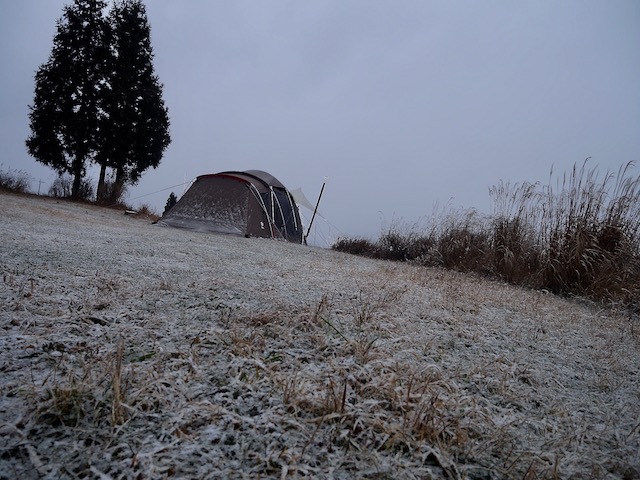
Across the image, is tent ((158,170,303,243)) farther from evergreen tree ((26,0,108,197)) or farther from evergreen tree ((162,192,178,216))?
evergreen tree ((26,0,108,197))

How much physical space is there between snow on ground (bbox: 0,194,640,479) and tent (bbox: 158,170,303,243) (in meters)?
5.59

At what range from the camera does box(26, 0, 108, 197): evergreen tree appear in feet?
36.6

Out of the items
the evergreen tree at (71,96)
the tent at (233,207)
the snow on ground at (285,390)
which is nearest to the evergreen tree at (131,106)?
the evergreen tree at (71,96)

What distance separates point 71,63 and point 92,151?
2.85 m

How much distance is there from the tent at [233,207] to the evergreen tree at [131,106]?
5060 mm

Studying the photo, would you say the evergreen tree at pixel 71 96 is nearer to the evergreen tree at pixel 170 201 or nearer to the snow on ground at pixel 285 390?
the evergreen tree at pixel 170 201

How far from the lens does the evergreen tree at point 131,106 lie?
457 inches

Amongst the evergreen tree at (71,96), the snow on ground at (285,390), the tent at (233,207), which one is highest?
the evergreen tree at (71,96)

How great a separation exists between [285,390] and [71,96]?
556 inches

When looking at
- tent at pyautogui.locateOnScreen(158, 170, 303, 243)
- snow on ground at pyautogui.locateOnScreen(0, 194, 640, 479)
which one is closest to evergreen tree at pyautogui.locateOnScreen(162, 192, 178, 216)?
tent at pyautogui.locateOnScreen(158, 170, 303, 243)

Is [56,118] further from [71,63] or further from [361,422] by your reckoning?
[361,422]

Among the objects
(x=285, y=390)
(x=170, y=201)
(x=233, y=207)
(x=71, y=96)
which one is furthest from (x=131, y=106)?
(x=285, y=390)

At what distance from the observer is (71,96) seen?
1141cm

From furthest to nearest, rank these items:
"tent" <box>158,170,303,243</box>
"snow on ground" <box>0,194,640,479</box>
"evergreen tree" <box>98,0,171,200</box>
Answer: "evergreen tree" <box>98,0,171,200</box> → "tent" <box>158,170,303,243</box> → "snow on ground" <box>0,194,640,479</box>
